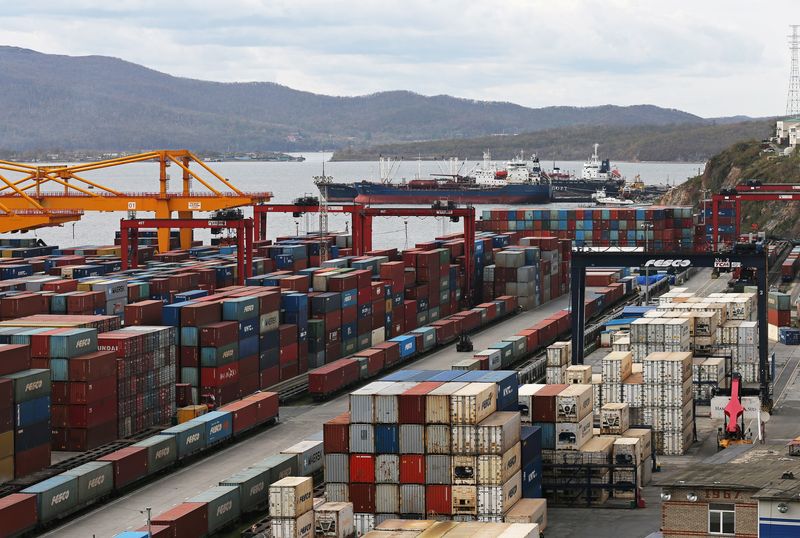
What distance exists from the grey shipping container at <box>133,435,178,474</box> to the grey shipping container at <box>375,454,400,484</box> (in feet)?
31.5

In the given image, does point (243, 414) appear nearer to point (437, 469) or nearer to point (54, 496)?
point (54, 496)

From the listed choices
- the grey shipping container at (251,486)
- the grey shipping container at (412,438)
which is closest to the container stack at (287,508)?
the grey shipping container at (412,438)

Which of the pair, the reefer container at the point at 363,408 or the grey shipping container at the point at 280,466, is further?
the grey shipping container at the point at 280,466

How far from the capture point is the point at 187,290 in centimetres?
6625

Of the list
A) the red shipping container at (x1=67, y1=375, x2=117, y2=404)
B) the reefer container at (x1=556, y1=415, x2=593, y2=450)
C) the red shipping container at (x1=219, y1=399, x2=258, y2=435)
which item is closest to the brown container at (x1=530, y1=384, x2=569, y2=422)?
the reefer container at (x1=556, y1=415, x2=593, y2=450)

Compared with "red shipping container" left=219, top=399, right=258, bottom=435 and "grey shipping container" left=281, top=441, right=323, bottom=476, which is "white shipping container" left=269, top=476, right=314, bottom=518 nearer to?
"grey shipping container" left=281, top=441, right=323, bottom=476

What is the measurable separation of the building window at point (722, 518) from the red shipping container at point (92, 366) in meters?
22.8

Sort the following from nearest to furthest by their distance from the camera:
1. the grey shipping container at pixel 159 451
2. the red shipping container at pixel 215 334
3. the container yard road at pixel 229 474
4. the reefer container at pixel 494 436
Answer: the reefer container at pixel 494 436, the container yard road at pixel 229 474, the grey shipping container at pixel 159 451, the red shipping container at pixel 215 334

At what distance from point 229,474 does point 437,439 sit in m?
10.2

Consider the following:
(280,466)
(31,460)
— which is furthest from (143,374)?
(280,466)

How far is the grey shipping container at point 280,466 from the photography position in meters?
40.3

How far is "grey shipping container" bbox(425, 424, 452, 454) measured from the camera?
36188 mm

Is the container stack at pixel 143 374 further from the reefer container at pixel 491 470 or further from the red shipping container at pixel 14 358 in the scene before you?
the reefer container at pixel 491 470

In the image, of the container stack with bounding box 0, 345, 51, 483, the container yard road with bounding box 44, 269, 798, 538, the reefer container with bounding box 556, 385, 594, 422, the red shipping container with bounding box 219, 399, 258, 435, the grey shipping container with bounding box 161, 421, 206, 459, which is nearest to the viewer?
the container yard road with bounding box 44, 269, 798, 538
